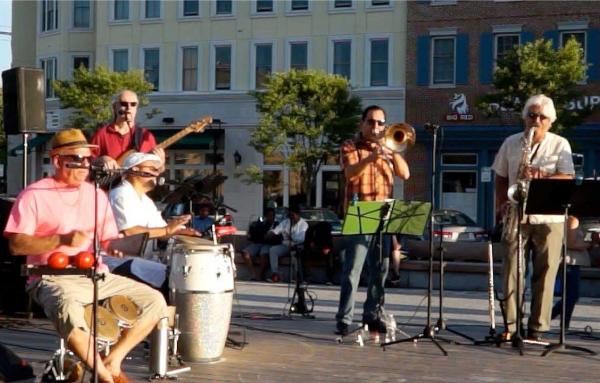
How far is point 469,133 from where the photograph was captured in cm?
3691

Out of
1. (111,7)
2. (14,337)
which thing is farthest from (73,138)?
(111,7)

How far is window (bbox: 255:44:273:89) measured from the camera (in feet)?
131

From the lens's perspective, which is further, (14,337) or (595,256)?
(595,256)

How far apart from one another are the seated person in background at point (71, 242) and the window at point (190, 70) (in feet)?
114

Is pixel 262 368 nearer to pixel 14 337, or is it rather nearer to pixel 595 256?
pixel 14 337

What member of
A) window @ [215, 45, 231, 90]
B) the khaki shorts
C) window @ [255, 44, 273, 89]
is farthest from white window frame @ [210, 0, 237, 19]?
the khaki shorts

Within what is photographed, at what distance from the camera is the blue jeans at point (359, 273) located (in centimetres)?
886

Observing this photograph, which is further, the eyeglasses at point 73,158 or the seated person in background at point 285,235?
the seated person in background at point 285,235

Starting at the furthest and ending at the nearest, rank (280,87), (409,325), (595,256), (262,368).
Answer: (280,87) → (595,256) → (409,325) → (262,368)

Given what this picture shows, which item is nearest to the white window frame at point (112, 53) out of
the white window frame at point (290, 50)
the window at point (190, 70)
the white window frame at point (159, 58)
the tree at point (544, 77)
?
the white window frame at point (159, 58)

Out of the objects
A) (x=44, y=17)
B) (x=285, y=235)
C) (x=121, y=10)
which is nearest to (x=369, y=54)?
(x=121, y=10)

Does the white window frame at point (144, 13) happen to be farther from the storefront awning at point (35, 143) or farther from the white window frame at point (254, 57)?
the storefront awning at point (35, 143)

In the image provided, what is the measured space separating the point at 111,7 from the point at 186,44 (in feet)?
12.7

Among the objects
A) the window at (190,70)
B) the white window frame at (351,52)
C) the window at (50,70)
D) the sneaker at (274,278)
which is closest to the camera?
the sneaker at (274,278)
